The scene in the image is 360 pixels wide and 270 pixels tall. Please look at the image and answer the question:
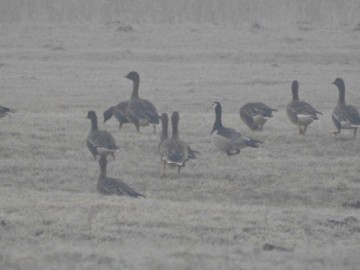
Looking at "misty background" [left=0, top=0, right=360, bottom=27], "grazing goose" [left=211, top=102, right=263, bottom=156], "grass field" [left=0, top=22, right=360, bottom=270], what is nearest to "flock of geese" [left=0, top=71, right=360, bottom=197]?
"grazing goose" [left=211, top=102, right=263, bottom=156]

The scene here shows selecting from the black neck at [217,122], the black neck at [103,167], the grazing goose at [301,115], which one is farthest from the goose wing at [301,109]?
the black neck at [103,167]

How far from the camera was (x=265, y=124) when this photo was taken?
62.8ft

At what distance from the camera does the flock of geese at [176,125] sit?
14.2m

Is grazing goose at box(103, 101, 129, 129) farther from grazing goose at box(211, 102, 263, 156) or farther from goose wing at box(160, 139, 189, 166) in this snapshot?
goose wing at box(160, 139, 189, 166)

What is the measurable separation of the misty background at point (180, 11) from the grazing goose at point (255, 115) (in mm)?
35142

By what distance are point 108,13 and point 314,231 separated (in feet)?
157

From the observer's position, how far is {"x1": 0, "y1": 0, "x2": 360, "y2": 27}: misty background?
54562 millimetres

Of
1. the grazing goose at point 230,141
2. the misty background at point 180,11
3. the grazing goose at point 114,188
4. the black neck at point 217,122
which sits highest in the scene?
the misty background at point 180,11

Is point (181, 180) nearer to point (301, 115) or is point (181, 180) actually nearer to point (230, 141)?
point (230, 141)

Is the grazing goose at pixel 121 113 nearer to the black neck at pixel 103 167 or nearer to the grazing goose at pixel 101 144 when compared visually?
the grazing goose at pixel 101 144

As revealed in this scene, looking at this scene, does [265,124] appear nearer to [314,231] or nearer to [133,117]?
[133,117]

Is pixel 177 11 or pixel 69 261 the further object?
pixel 177 11

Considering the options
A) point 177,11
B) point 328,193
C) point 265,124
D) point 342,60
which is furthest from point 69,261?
point 177,11

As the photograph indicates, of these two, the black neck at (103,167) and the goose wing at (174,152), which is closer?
the black neck at (103,167)
